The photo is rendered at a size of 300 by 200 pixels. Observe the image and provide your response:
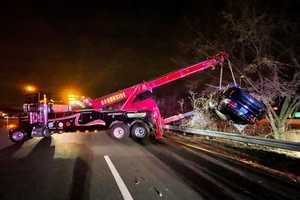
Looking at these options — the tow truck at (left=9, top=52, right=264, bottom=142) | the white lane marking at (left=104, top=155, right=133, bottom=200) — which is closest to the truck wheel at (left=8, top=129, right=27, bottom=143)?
the tow truck at (left=9, top=52, right=264, bottom=142)

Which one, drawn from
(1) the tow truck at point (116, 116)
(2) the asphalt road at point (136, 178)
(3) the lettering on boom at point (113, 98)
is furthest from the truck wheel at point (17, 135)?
(2) the asphalt road at point (136, 178)

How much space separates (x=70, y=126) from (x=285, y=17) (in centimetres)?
1188

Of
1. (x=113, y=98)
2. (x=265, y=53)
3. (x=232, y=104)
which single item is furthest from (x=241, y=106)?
(x=113, y=98)

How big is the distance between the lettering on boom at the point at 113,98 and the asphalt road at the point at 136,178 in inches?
239

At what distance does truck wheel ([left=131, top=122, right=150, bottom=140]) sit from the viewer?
15453 millimetres

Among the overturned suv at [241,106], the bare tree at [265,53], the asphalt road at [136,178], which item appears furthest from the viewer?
the bare tree at [265,53]

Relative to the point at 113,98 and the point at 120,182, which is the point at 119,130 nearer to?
the point at 113,98

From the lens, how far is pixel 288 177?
6910mm

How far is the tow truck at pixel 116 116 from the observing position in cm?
1480

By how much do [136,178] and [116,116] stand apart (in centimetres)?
884

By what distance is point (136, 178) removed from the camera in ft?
22.3

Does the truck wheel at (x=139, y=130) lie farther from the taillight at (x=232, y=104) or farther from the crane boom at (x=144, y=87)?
the taillight at (x=232, y=104)

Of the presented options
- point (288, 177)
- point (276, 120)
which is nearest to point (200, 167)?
point (288, 177)

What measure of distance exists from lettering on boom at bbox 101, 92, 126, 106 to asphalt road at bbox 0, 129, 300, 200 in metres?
6.08
